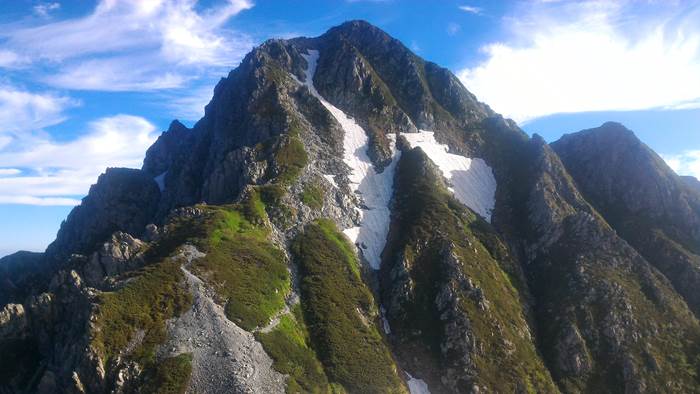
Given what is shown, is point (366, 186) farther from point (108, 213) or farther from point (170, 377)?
point (170, 377)

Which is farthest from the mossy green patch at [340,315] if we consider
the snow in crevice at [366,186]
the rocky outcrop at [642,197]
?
the rocky outcrop at [642,197]

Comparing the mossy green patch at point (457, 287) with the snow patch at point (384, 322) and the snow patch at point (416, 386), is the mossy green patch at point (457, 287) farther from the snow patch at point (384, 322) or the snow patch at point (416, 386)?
the snow patch at point (416, 386)

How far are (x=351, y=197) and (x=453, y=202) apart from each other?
27.0m

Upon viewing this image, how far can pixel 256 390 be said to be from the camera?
6094cm

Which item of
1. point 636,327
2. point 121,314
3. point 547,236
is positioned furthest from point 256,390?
point 547,236

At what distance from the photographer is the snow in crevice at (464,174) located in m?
136

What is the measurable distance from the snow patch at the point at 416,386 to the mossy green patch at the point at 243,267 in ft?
82.5

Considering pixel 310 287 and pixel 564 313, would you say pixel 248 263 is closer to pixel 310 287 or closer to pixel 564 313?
pixel 310 287

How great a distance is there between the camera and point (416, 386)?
79562 millimetres

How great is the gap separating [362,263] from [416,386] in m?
30.8

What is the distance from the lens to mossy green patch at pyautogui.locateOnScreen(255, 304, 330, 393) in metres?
67.5

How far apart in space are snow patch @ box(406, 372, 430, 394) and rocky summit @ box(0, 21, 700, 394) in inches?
27.5

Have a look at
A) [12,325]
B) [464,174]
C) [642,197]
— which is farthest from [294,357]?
[642,197]

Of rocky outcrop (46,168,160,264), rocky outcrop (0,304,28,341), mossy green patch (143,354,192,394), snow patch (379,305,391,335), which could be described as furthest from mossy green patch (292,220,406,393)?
rocky outcrop (46,168,160,264)
